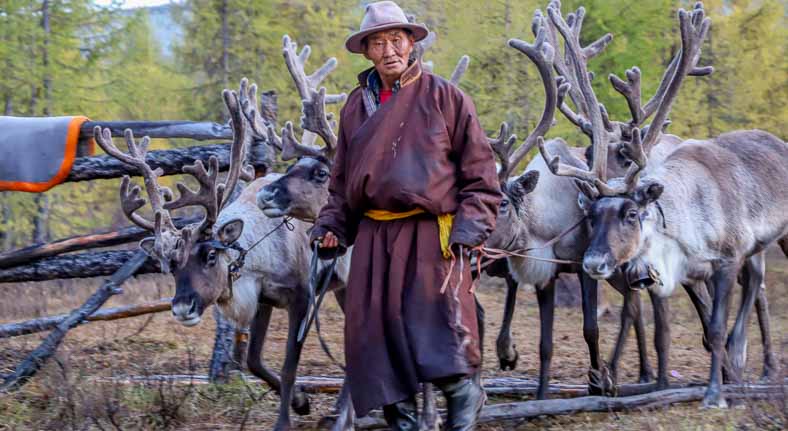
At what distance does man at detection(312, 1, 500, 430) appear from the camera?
457 centimetres

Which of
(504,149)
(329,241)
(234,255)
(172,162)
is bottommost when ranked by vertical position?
(234,255)

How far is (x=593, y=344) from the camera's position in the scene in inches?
285

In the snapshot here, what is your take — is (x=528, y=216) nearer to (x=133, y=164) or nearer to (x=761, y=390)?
(x=761, y=390)

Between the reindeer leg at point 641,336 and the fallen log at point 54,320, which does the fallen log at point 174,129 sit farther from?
the reindeer leg at point 641,336

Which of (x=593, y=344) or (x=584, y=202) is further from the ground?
(x=584, y=202)

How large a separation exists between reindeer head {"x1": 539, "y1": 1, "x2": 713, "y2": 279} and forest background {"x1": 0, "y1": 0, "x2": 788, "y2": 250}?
5.42m

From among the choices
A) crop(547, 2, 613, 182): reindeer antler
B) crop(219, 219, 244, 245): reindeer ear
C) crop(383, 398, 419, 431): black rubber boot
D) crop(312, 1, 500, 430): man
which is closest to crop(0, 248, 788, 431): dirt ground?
crop(219, 219, 244, 245): reindeer ear

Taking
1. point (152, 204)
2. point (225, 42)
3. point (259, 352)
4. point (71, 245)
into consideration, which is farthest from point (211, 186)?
point (225, 42)

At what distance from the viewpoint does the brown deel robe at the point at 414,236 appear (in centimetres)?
457

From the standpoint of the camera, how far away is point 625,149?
661 centimetres

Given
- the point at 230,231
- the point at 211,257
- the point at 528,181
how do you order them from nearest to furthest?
the point at 211,257, the point at 230,231, the point at 528,181

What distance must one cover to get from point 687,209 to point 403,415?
123 inches

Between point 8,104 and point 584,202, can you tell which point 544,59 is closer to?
point 584,202

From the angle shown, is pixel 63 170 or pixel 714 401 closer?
pixel 714 401
